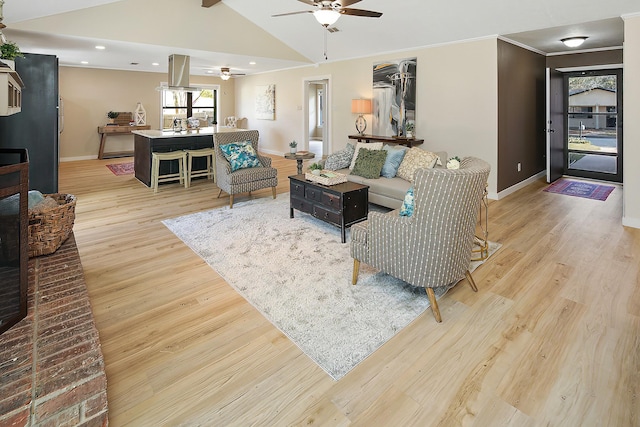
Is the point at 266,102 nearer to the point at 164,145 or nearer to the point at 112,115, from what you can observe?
the point at 112,115

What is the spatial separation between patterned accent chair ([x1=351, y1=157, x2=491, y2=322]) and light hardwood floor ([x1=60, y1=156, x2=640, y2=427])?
0.31 meters

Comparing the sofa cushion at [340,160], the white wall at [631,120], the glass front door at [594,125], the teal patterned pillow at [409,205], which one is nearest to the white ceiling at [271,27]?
the white wall at [631,120]

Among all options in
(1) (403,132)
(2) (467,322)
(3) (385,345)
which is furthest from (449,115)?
Answer: (3) (385,345)

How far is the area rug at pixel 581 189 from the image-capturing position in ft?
18.9

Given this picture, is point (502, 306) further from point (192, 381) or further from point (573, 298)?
point (192, 381)

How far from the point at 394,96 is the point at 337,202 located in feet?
12.1

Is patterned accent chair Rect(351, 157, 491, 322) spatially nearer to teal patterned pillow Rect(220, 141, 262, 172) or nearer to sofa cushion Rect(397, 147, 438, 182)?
sofa cushion Rect(397, 147, 438, 182)

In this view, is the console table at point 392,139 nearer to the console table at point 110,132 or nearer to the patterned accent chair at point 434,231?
the patterned accent chair at point 434,231

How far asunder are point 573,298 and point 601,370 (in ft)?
2.82

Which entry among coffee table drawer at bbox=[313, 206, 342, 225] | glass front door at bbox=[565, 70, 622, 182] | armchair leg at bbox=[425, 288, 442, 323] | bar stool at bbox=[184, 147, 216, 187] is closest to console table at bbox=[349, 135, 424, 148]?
bar stool at bbox=[184, 147, 216, 187]

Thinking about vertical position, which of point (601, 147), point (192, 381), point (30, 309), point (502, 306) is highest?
point (601, 147)

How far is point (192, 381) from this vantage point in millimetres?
1888

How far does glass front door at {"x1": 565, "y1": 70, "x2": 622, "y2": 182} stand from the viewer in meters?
6.46

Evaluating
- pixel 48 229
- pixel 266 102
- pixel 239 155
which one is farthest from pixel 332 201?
pixel 266 102
